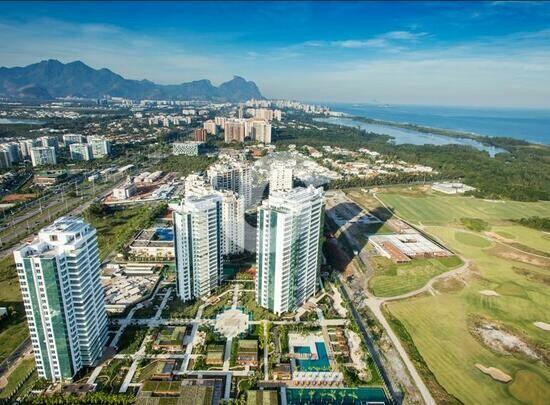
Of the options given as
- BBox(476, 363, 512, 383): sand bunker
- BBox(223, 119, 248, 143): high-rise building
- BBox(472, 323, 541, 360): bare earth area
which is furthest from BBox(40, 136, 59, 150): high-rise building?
BBox(476, 363, 512, 383): sand bunker

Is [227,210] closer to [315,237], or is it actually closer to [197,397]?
[315,237]

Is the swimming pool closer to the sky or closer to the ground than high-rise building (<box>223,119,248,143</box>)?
closer to the ground

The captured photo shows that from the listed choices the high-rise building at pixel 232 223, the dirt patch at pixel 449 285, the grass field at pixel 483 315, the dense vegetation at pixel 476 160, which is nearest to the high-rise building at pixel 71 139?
the dense vegetation at pixel 476 160

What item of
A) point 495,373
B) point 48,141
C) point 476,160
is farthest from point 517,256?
point 48,141

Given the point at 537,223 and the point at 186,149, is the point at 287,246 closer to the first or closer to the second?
the point at 537,223

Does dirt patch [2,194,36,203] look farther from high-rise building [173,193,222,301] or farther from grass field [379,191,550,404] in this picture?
grass field [379,191,550,404]

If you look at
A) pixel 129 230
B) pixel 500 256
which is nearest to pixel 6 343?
pixel 129 230
